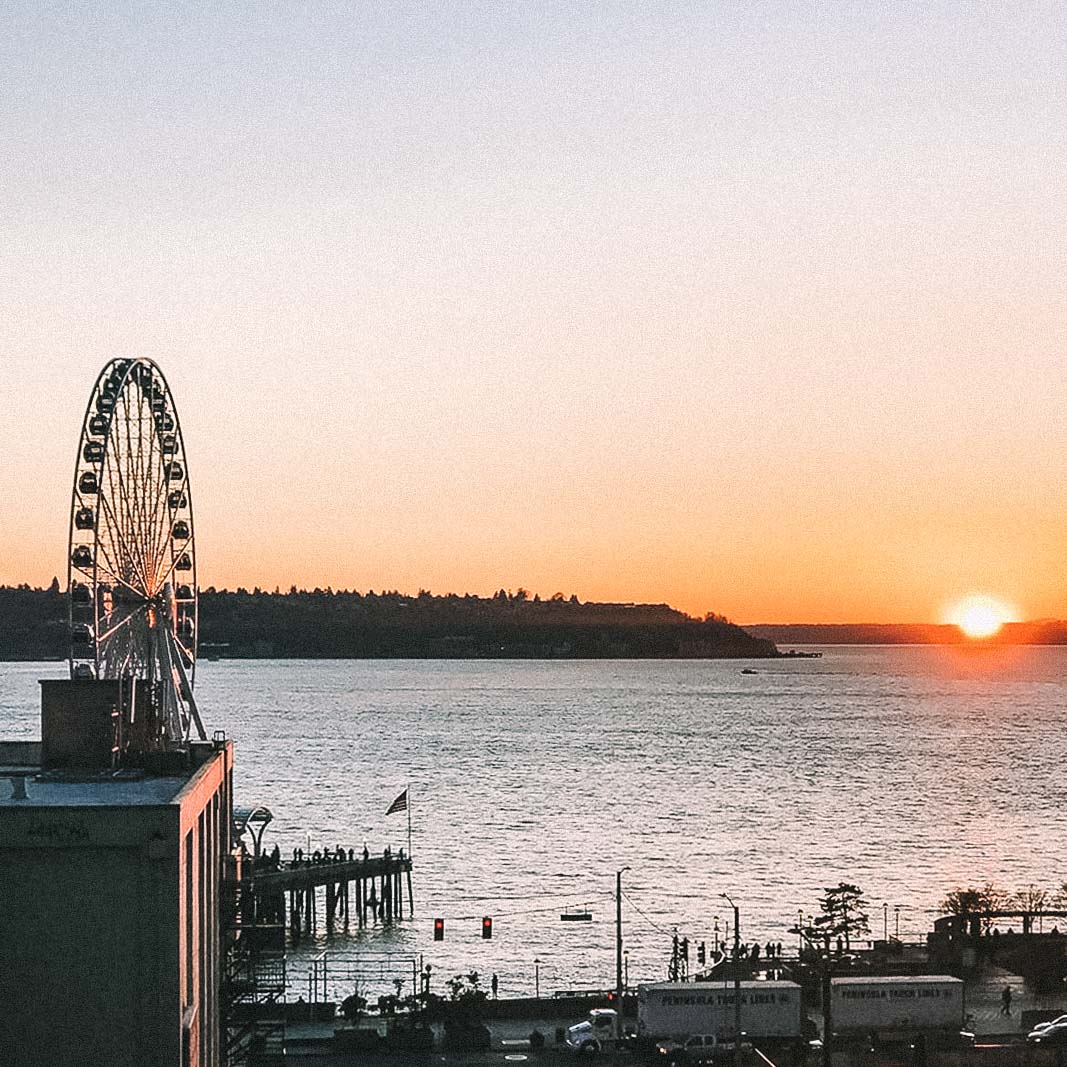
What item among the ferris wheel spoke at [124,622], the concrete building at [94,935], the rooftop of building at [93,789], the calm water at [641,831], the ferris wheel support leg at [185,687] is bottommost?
the calm water at [641,831]

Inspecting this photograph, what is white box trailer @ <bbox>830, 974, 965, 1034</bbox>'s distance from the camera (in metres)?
55.7

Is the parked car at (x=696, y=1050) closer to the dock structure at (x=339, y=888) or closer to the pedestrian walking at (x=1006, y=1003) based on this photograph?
the pedestrian walking at (x=1006, y=1003)

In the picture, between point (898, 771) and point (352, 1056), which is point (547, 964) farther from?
point (898, 771)

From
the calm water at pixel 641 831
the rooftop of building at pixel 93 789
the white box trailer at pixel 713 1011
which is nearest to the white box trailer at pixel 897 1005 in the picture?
the white box trailer at pixel 713 1011

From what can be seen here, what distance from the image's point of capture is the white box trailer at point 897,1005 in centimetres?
5566

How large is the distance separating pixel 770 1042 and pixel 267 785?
98.1 m

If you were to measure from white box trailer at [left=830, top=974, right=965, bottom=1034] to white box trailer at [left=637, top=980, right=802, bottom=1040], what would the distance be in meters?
2.06

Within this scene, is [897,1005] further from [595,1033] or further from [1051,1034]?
[595,1033]

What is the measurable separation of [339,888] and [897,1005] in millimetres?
43506

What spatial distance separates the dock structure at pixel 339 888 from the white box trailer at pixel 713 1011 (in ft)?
103

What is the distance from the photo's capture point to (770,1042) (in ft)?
176

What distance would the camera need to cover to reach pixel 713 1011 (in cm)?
5384

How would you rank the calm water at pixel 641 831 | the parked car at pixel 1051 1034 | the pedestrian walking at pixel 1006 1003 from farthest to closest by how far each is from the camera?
1. the calm water at pixel 641 831
2. the pedestrian walking at pixel 1006 1003
3. the parked car at pixel 1051 1034

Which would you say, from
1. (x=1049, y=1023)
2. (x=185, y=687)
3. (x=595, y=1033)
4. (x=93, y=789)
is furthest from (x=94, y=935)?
(x=1049, y=1023)
